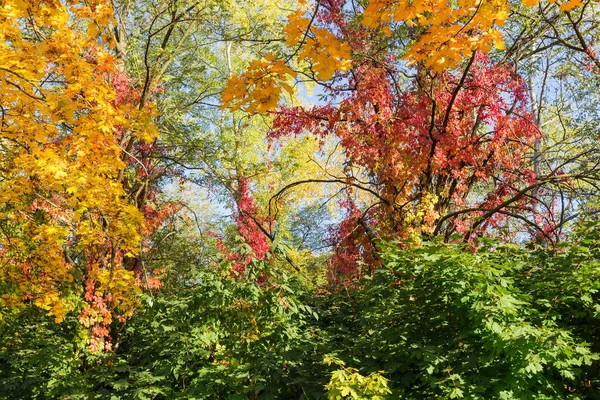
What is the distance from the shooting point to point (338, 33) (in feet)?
21.4

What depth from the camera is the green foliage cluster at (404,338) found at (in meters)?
3.06

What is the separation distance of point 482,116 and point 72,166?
14.3 ft

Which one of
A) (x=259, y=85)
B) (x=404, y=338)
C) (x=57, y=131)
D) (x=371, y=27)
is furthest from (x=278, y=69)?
(x=57, y=131)

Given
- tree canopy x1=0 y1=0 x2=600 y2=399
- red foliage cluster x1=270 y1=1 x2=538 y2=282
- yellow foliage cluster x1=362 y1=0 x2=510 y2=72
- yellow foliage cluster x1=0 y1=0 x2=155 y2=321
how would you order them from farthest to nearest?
red foliage cluster x1=270 y1=1 x2=538 y2=282 → yellow foliage cluster x1=0 y1=0 x2=155 y2=321 → tree canopy x1=0 y1=0 x2=600 y2=399 → yellow foliage cluster x1=362 y1=0 x2=510 y2=72

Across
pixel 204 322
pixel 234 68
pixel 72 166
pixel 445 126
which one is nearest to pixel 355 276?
pixel 445 126

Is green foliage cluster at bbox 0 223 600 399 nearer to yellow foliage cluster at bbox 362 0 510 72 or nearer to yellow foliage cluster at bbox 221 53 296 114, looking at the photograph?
yellow foliage cluster at bbox 362 0 510 72

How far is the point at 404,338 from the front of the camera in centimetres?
345

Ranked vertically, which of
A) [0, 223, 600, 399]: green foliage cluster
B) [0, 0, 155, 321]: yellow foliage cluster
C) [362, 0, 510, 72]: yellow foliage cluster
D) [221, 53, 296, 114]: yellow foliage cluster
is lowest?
[0, 223, 600, 399]: green foliage cluster

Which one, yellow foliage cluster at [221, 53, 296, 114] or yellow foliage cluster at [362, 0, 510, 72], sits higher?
yellow foliage cluster at [362, 0, 510, 72]

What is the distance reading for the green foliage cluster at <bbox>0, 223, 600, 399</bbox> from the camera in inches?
121

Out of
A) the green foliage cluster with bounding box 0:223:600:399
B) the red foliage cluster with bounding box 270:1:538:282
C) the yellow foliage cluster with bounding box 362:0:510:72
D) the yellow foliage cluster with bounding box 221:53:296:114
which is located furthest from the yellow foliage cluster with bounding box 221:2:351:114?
the red foliage cluster with bounding box 270:1:538:282

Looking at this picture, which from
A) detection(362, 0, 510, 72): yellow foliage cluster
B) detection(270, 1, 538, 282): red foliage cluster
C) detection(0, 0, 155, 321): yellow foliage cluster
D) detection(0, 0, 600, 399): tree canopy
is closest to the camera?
detection(362, 0, 510, 72): yellow foliage cluster

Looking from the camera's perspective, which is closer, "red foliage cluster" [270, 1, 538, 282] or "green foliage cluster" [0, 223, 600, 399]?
"green foliage cluster" [0, 223, 600, 399]

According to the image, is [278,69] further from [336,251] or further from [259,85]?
[336,251]
